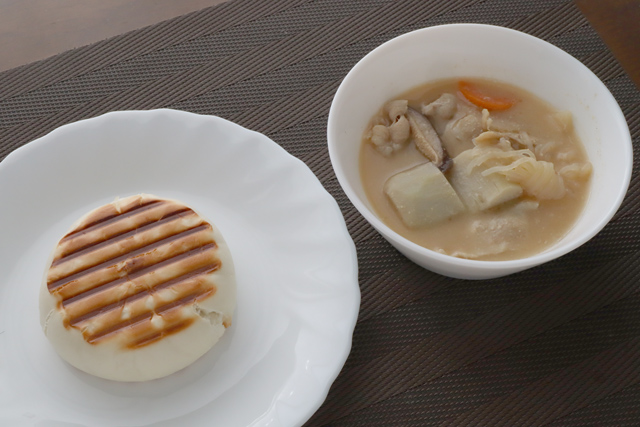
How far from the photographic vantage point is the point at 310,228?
155 centimetres

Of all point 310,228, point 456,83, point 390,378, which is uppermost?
point 456,83

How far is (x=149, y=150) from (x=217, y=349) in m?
0.57

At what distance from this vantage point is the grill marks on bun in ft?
4.53

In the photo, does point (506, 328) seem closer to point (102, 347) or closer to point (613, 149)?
point (613, 149)

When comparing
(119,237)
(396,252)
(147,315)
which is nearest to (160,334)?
(147,315)

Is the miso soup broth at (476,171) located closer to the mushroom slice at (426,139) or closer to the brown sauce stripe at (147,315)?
the mushroom slice at (426,139)

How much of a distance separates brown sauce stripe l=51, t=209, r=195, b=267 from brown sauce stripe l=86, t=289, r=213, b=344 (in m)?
0.20

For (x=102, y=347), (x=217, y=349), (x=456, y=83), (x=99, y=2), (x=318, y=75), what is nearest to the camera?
(x=102, y=347)

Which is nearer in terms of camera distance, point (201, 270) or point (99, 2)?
point (201, 270)

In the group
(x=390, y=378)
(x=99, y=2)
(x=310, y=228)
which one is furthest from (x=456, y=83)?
(x=99, y=2)

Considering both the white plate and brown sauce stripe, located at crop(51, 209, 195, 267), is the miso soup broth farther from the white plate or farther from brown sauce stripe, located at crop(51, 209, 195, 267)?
brown sauce stripe, located at crop(51, 209, 195, 267)

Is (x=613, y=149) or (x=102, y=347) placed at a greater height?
(x=102, y=347)

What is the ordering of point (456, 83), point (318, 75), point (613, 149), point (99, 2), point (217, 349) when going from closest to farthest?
point (217, 349), point (613, 149), point (456, 83), point (318, 75), point (99, 2)

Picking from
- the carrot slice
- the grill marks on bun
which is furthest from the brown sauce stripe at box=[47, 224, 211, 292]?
the carrot slice
